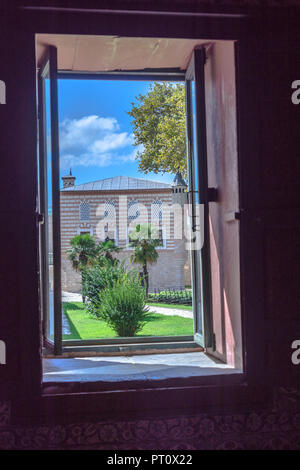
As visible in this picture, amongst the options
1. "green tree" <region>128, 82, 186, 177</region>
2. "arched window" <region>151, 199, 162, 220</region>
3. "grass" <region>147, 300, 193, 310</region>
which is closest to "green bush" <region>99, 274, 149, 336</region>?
"green tree" <region>128, 82, 186, 177</region>

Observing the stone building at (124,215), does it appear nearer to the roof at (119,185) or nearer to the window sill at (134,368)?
the roof at (119,185)

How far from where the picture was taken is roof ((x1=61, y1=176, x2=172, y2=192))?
96.9ft

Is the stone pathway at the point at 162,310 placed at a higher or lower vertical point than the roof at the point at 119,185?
lower

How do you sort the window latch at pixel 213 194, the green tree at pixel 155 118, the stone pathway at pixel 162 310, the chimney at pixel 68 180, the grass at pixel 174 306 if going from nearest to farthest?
the window latch at pixel 213 194 → the green tree at pixel 155 118 → the stone pathway at pixel 162 310 → the grass at pixel 174 306 → the chimney at pixel 68 180

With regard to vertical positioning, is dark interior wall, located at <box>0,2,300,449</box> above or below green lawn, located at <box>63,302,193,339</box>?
above

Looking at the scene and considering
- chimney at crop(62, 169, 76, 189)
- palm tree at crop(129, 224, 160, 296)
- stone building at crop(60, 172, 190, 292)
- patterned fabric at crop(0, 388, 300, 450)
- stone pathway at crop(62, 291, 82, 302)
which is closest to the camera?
patterned fabric at crop(0, 388, 300, 450)

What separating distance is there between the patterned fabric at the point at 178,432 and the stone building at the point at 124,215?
25.7 metres

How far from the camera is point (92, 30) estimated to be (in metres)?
2.61

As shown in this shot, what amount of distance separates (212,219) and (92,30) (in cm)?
148

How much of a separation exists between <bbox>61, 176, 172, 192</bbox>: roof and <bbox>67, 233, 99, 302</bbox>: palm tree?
7.32 meters

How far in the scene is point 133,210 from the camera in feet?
99.9

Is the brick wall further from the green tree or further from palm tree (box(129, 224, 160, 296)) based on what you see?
the green tree

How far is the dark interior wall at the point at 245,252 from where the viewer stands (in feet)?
7.98

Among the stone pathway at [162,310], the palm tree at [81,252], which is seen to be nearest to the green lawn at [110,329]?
the stone pathway at [162,310]
